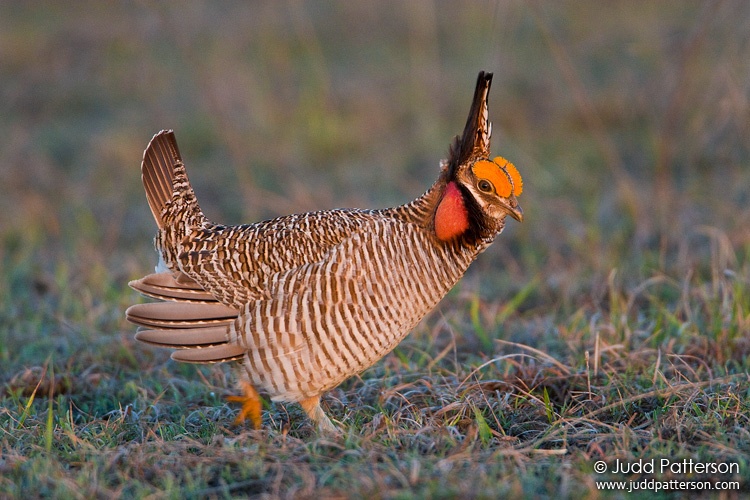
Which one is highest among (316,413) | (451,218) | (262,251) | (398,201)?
(398,201)

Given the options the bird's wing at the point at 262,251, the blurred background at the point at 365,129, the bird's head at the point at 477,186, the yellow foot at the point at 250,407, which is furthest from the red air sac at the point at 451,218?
the blurred background at the point at 365,129

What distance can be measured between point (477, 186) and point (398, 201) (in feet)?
12.7

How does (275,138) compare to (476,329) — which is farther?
(275,138)

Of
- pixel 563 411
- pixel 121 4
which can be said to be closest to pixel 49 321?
pixel 563 411

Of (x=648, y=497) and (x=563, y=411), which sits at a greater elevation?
(x=563, y=411)

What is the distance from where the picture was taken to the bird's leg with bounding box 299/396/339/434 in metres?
3.74

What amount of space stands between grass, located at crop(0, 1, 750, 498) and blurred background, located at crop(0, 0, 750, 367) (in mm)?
39

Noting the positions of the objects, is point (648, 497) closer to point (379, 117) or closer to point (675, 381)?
point (675, 381)

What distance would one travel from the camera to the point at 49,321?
5.49 metres

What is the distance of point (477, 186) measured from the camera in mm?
3809

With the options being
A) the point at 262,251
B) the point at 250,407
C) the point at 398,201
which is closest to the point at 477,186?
the point at 262,251

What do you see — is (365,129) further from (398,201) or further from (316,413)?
(316,413)

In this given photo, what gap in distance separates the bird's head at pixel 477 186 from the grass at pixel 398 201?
0.67 metres

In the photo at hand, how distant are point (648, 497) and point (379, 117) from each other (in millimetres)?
7370
